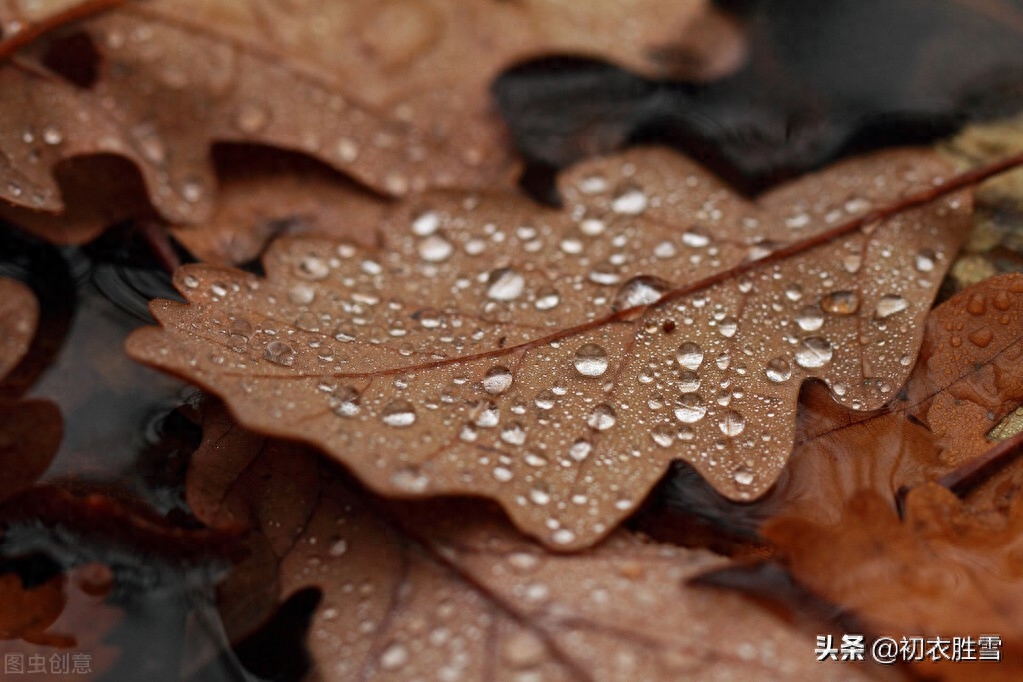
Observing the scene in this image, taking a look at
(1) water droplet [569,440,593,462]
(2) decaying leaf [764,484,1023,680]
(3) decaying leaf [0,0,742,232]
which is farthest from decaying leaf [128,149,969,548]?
(3) decaying leaf [0,0,742,232]

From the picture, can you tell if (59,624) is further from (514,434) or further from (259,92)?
(259,92)

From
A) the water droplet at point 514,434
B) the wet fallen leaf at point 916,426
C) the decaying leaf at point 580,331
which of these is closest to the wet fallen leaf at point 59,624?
the decaying leaf at point 580,331

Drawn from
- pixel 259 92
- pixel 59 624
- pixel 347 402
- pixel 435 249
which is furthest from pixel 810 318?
pixel 59 624

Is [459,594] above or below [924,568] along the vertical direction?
above

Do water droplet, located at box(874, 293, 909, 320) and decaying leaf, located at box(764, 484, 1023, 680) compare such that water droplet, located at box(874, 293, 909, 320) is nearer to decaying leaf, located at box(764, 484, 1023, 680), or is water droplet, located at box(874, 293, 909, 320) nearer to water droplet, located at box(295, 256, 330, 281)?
decaying leaf, located at box(764, 484, 1023, 680)

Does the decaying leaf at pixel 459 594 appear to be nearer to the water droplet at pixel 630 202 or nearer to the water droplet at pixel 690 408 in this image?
the water droplet at pixel 690 408
